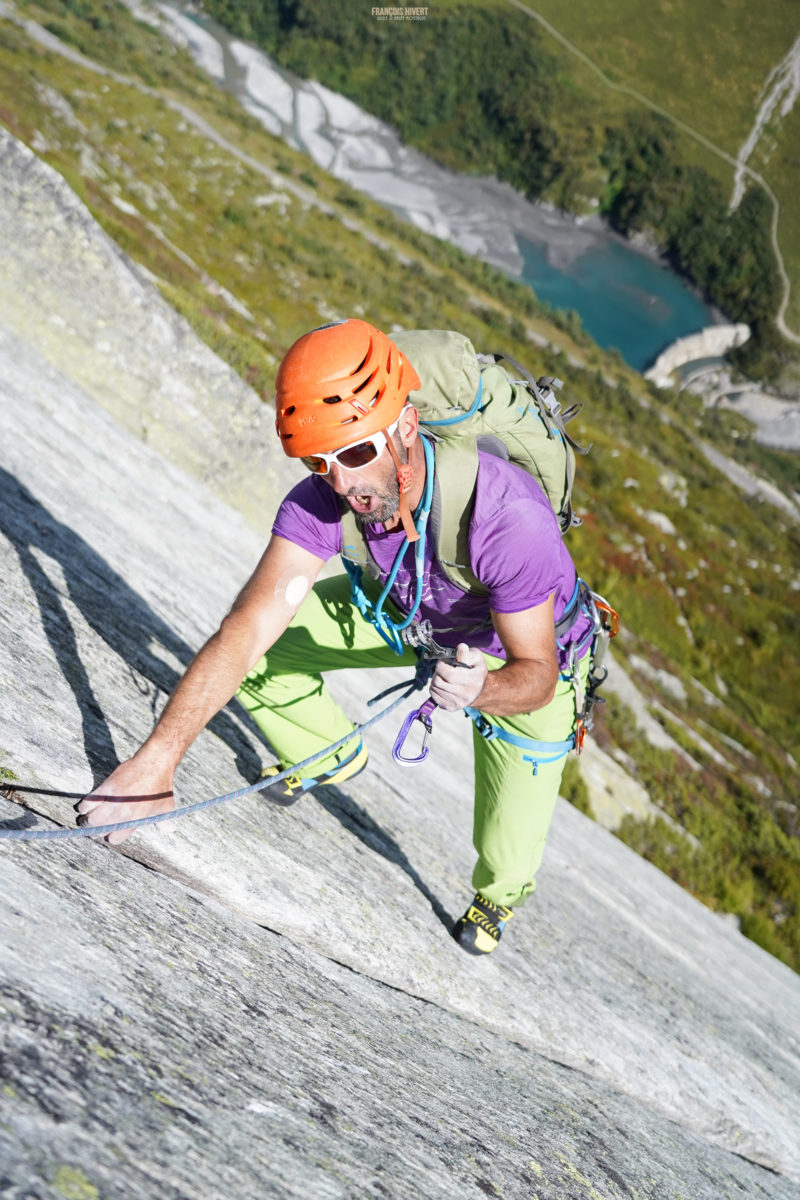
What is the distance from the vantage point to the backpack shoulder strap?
421 cm

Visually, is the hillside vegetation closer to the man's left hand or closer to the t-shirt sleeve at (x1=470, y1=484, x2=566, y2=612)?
the t-shirt sleeve at (x1=470, y1=484, x2=566, y2=612)

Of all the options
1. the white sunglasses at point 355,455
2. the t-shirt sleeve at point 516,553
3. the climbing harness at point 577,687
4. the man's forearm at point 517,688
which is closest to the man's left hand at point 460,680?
the man's forearm at point 517,688

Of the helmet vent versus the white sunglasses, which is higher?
the helmet vent

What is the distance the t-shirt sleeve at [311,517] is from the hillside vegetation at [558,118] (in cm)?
12033

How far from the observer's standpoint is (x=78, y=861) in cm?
306

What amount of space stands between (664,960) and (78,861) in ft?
20.9

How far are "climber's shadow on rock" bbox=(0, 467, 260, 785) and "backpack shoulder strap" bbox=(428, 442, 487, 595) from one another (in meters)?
1.93

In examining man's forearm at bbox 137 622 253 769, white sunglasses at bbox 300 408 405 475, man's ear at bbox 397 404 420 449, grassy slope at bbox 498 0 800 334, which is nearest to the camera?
man's forearm at bbox 137 622 253 769

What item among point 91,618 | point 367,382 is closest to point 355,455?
point 367,382

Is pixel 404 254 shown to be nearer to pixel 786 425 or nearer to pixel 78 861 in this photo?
pixel 786 425

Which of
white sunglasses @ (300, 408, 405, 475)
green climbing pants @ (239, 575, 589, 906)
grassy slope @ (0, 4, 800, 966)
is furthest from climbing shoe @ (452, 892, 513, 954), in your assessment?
grassy slope @ (0, 4, 800, 966)

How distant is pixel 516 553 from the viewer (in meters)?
4.20

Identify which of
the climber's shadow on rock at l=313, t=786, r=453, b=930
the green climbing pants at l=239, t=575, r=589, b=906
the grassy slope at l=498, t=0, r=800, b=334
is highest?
the grassy slope at l=498, t=0, r=800, b=334

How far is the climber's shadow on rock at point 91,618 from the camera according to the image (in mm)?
4172
